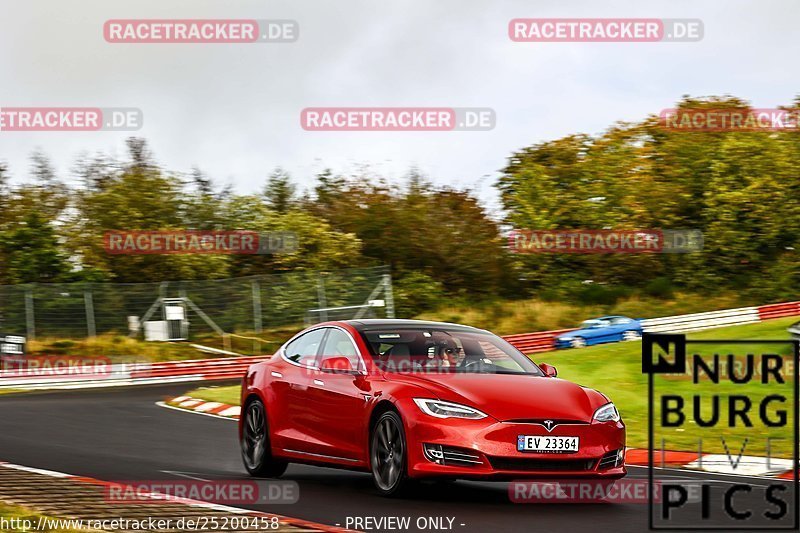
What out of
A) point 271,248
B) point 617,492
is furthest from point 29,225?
point 617,492

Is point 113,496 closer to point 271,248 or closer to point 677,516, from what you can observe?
point 677,516

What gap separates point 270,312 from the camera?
37.8 meters

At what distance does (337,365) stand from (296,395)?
1.93ft

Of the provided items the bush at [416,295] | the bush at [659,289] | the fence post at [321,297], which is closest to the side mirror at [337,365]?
the fence post at [321,297]

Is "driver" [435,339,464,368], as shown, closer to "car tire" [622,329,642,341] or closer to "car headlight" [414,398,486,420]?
"car headlight" [414,398,486,420]

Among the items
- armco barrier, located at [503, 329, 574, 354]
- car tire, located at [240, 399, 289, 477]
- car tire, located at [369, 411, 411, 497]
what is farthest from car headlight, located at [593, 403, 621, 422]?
armco barrier, located at [503, 329, 574, 354]

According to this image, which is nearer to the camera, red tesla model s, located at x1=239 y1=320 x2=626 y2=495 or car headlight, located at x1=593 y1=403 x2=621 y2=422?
red tesla model s, located at x1=239 y1=320 x2=626 y2=495

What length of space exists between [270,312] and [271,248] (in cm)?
1265

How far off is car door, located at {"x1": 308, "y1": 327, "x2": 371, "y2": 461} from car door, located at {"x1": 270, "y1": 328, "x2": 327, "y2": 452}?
115 millimetres

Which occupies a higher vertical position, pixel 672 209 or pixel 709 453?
pixel 672 209

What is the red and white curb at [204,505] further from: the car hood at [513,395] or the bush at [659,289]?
the bush at [659,289]

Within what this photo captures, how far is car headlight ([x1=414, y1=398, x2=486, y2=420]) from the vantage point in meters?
9.03

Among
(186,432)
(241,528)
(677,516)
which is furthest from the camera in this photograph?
(186,432)

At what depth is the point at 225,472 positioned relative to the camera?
11781 mm
